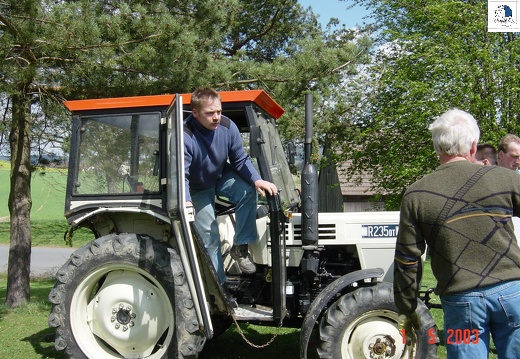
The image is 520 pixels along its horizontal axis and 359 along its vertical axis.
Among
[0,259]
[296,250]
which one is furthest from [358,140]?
[0,259]

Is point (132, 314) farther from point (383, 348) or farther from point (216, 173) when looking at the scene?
point (383, 348)

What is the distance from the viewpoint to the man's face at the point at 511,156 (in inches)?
187

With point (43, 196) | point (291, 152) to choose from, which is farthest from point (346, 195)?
point (291, 152)

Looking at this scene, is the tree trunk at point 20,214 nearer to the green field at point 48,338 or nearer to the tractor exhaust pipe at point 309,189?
the green field at point 48,338

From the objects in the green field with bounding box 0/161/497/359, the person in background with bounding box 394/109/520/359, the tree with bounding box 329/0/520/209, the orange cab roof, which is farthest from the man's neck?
the tree with bounding box 329/0/520/209

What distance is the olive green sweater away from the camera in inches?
102

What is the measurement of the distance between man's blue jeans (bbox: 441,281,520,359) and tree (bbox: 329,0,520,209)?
385 inches

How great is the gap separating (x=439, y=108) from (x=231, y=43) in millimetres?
5318

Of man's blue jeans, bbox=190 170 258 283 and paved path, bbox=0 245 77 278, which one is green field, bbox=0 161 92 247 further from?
man's blue jeans, bbox=190 170 258 283

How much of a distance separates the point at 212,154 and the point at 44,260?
494 inches

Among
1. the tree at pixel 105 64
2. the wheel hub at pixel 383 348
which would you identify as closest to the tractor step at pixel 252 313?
the wheel hub at pixel 383 348

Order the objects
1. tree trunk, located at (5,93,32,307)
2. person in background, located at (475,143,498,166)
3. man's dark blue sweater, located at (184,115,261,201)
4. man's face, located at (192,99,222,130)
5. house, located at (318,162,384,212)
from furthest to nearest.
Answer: house, located at (318,162,384,212), tree trunk, located at (5,93,32,307), person in background, located at (475,143,498,166), man's dark blue sweater, located at (184,115,261,201), man's face, located at (192,99,222,130)

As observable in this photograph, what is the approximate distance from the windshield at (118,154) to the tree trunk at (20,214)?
113 inches

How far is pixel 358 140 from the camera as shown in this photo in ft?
43.1
